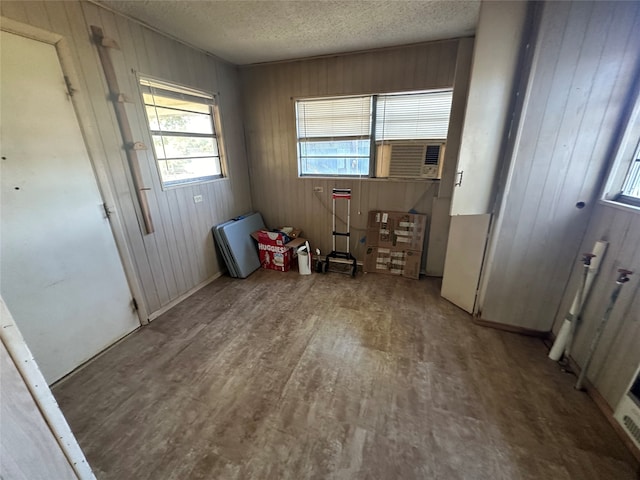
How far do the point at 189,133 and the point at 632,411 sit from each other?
159 inches

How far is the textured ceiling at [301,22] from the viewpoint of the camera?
1.98m

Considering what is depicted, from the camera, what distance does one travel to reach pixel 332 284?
321 centimetres

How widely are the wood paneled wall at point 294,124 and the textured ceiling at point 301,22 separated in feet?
0.61

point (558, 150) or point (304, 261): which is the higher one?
point (558, 150)

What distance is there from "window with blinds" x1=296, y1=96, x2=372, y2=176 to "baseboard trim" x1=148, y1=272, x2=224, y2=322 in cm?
193

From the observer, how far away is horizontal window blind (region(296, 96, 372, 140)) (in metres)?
3.21

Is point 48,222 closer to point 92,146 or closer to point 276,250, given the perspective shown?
point 92,146

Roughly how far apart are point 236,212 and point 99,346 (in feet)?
6.81

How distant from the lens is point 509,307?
7.50 feet

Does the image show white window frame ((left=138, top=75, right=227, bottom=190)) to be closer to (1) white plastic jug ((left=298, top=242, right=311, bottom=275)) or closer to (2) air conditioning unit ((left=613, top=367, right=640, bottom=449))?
(1) white plastic jug ((left=298, top=242, right=311, bottom=275))

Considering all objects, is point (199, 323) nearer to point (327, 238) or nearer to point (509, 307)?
point (327, 238)

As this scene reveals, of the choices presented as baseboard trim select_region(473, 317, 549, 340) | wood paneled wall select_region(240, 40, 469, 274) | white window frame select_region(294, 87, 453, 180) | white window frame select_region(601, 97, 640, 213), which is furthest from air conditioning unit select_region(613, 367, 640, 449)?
white window frame select_region(294, 87, 453, 180)

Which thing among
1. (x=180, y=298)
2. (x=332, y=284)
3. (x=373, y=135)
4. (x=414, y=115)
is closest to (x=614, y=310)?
(x=332, y=284)

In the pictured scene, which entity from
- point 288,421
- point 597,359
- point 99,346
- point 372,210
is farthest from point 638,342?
point 99,346
